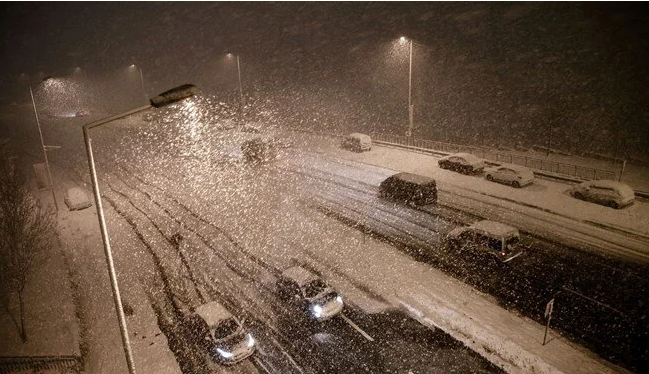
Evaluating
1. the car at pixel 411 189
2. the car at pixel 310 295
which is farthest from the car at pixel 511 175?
the car at pixel 310 295

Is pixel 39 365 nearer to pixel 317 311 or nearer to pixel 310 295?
pixel 310 295

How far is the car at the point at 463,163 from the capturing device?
924 inches

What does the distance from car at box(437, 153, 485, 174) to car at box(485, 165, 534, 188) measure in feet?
3.88

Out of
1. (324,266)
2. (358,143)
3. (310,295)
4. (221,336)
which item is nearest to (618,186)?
(324,266)

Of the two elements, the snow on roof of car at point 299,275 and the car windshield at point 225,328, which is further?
the snow on roof of car at point 299,275

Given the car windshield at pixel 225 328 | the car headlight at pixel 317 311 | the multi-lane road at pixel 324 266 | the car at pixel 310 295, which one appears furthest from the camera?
the car at pixel 310 295

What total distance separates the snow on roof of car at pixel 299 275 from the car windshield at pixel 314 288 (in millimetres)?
173

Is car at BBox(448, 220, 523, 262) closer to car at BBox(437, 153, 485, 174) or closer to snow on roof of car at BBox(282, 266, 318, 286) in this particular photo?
snow on roof of car at BBox(282, 266, 318, 286)

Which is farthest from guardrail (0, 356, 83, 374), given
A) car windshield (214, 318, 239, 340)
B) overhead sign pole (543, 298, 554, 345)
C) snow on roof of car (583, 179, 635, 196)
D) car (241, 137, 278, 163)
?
snow on roof of car (583, 179, 635, 196)

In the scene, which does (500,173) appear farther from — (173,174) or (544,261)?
(173,174)

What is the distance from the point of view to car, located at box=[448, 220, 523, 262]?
13766 mm

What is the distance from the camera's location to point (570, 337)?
1070 cm

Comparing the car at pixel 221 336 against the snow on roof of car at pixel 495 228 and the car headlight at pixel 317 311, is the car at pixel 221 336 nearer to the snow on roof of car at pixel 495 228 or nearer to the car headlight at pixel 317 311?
the car headlight at pixel 317 311

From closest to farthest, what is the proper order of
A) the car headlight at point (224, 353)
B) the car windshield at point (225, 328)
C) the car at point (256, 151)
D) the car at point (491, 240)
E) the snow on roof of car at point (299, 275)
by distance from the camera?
the car headlight at point (224, 353), the car windshield at point (225, 328), the snow on roof of car at point (299, 275), the car at point (491, 240), the car at point (256, 151)
